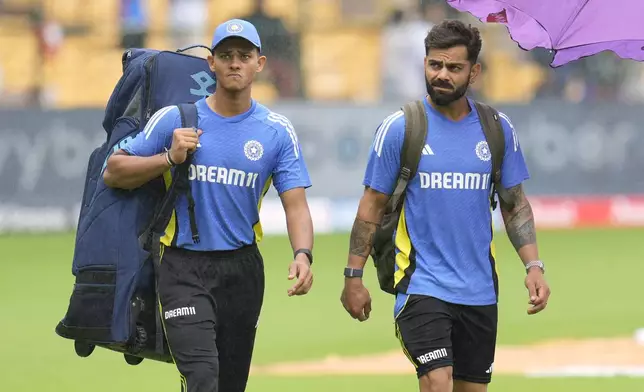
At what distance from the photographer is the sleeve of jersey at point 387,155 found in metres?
7.84

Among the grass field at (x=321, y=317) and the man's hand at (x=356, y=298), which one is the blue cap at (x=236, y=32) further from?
the grass field at (x=321, y=317)

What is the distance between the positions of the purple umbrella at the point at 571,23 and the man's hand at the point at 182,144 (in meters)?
1.61

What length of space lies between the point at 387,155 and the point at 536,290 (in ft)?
3.60

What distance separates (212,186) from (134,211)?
465 millimetres

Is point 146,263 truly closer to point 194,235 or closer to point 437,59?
point 194,235

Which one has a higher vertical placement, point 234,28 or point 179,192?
point 234,28

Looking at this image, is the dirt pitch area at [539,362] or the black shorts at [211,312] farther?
the dirt pitch area at [539,362]

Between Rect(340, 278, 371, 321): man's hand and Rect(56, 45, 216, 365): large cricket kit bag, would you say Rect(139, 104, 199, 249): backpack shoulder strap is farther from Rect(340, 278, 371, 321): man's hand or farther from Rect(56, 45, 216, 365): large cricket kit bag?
Rect(340, 278, 371, 321): man's hand

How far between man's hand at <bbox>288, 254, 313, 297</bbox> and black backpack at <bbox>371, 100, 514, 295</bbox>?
49 cm

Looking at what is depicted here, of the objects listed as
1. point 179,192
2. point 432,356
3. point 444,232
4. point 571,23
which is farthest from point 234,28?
point 432,356

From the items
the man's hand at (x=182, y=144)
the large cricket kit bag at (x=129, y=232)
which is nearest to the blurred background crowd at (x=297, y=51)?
the large cricket kit bag at (x=129, y=232)

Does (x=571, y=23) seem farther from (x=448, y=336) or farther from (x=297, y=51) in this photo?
(x=297, y=51)

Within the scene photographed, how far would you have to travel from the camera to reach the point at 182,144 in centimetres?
759

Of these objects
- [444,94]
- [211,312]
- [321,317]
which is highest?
[444,94]
